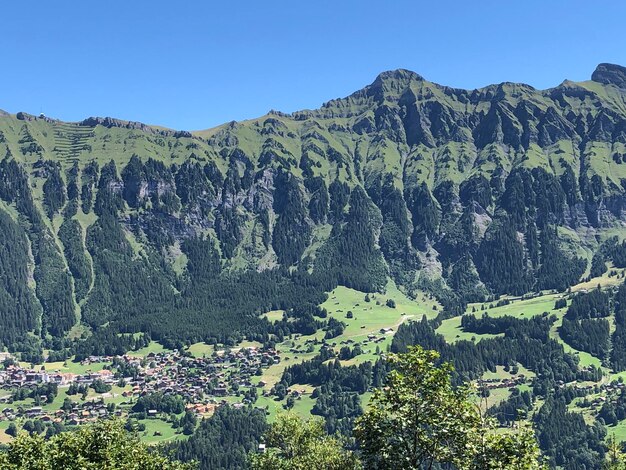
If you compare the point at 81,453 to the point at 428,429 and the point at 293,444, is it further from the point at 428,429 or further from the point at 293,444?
the point at 428,429

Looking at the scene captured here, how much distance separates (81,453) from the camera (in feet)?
205

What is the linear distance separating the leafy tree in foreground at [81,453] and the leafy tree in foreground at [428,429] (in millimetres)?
27350

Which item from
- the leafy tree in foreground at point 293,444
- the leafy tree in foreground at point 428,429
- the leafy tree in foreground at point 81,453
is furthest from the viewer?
the leafy tree in foreground at point 293,444

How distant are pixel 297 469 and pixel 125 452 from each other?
58.7 feet

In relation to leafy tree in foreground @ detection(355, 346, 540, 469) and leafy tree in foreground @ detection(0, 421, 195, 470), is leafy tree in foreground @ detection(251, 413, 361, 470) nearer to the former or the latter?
leafy tree in foreground @ detection(0, 421, 195, 470)

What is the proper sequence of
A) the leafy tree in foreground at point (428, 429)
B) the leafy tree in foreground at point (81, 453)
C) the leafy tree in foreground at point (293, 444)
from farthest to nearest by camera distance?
the leafy tree in foreground at point (293, 444), the leafy tree in foreground at point (81, 453), the leafy tree in foreground at point (428, 429)

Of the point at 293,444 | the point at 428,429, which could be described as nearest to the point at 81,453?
the point at 293,444

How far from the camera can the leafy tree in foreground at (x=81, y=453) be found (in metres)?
58.6

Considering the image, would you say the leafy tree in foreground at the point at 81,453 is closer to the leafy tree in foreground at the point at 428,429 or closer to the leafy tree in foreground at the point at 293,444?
the leafy tree in foreground at the point at 293,444

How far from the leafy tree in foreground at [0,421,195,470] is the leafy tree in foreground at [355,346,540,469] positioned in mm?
27350

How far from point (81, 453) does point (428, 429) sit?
37241 mm

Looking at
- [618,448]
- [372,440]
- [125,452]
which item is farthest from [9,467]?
[618,448]

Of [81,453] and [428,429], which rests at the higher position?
[428,429]

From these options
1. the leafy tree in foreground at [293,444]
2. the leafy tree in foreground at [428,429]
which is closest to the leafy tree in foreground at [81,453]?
the leafy tree in foreground at [293,444]
